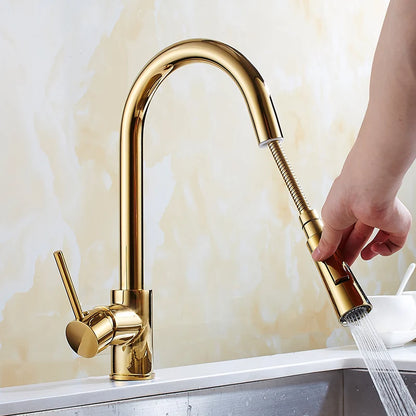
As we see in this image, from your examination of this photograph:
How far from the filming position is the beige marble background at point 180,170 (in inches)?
30.4

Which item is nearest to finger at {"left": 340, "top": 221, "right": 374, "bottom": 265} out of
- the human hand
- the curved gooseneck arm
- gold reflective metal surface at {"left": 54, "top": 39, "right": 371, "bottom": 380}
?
the human hand

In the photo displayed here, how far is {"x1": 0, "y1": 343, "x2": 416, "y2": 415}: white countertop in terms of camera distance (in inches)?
24.4

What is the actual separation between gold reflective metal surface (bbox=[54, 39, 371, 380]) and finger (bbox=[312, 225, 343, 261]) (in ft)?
0.37

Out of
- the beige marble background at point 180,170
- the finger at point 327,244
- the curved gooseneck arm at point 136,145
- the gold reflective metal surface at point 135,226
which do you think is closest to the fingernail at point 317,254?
the finger at point 327,244

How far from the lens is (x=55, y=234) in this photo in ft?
2.59

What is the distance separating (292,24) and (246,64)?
49cm

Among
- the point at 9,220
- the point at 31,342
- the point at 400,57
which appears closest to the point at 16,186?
the point at 9,220

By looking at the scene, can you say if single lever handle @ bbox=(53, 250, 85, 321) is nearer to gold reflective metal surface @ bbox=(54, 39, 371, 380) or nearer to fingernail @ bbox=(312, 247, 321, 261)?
gold reflective metal surface @ bbox=(54, 39, 371, 380)

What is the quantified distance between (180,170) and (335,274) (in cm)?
45

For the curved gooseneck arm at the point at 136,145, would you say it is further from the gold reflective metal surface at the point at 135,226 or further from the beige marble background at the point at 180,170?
the beige marble background at the point at 180,170

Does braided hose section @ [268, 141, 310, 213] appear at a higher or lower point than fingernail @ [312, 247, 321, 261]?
higher

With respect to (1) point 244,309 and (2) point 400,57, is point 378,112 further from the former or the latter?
(1) point 244,309

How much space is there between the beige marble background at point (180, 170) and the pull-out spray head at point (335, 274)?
350mm

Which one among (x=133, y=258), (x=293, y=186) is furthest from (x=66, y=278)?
(x=293, y=186)
